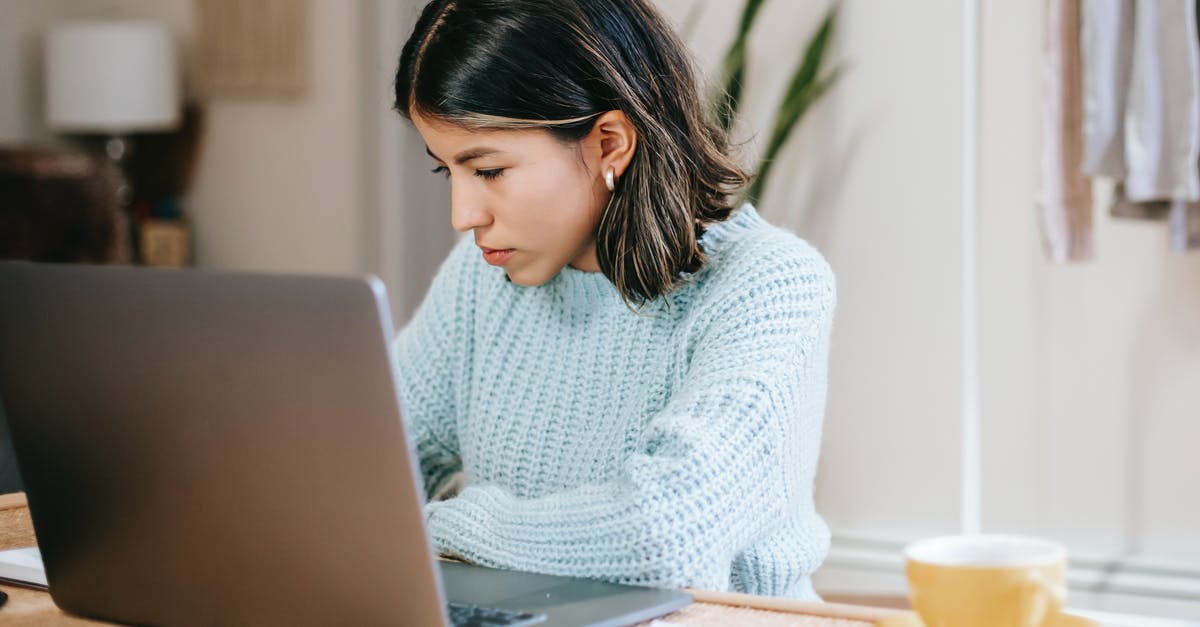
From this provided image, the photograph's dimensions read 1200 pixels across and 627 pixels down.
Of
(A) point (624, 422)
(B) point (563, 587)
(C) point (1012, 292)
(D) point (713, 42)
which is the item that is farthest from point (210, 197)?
(B) point (563, 587)

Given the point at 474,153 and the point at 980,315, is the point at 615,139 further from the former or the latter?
the point at 980,315

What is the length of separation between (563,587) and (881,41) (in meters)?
2.14

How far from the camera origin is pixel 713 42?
317 cm

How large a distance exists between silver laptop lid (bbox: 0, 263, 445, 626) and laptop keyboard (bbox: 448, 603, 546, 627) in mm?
84

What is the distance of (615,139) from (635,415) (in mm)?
274

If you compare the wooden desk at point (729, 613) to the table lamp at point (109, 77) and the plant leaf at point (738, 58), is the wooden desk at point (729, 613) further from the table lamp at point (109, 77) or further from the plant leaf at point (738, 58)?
the table lamp at point (109, 77)

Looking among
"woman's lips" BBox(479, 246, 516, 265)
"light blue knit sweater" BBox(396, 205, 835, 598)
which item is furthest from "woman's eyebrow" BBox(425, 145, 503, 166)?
"light blue knit sweater" BBox(396, 205, 835, 598)

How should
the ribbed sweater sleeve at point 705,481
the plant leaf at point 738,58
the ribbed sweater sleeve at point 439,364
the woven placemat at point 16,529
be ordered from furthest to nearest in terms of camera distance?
the plant leaf at point 738,58, the ribbed sweater sleeve at point 439,364, the woven placemat at point 16,529, the ribbed sweater sleeve at point 705,481

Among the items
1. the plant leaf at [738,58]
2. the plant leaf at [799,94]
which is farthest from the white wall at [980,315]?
the plant leaf at [738,58]

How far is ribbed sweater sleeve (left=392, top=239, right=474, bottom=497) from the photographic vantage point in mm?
1550

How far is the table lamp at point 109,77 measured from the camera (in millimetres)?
3879

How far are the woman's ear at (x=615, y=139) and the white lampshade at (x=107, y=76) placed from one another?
2929 millimetres

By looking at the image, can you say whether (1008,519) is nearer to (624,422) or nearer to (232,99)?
(624,422)

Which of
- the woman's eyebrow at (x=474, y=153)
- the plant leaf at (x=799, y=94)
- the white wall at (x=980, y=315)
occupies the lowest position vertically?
the white wall at (x=980, y=315)
